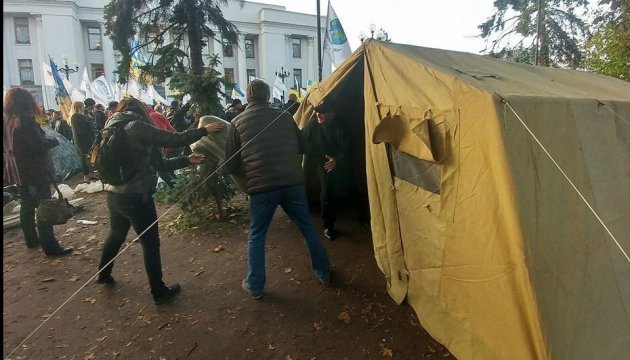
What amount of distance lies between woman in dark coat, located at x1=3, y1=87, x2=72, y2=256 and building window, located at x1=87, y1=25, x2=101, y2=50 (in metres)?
39.3

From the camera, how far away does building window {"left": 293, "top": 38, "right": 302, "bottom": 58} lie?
144 feet

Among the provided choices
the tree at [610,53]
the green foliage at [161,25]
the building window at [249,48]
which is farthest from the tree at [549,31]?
the building window at [249,48]

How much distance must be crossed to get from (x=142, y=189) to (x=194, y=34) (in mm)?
5900

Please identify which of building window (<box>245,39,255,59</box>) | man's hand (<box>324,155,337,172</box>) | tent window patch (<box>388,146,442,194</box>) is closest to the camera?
tent window patch (<box>388,146,442,194</box>)

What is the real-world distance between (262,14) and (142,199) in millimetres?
42837

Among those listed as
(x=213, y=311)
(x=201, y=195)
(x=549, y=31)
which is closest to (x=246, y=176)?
(x=213, y=311)

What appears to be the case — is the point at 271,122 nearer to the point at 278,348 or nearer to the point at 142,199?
the point at 142,199

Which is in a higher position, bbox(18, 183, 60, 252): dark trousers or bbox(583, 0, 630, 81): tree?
bbox(583, 0, 630, 81): tree

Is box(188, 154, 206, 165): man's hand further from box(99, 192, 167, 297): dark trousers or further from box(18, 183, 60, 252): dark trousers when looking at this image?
box(18, 183, 60, 252): dark trousers

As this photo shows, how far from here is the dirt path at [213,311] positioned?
9.62 feet

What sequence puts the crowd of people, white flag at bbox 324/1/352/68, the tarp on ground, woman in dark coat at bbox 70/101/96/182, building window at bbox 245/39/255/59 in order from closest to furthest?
the crowd of people, woman in dark coat at bbox 70/101/96/182, the tarp on ground, white flag at bbox 324/1/352/68, building window at bbox 245/39/255/59

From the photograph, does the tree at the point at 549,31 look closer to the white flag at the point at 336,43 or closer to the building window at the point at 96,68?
the white flag at the point at 336,43

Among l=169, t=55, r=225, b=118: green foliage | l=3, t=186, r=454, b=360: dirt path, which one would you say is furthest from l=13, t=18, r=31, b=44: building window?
l=3, t=186, r=454, b=360: dirt path

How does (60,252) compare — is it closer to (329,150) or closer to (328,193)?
(328,193)
